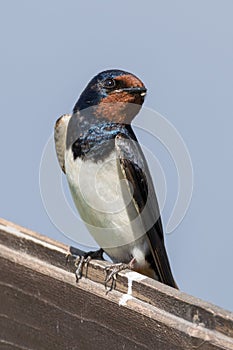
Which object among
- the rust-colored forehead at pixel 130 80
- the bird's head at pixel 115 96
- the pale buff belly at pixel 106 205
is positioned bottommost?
the pale buff belly at pixel 106 205

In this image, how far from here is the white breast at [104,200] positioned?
2.11m

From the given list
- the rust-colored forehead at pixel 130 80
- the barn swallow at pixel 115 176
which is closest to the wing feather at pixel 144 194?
the barn swallow at pixel 115 176

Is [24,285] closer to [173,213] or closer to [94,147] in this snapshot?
[173,213]

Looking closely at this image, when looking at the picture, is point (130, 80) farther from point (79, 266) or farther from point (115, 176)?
point (79, 266)

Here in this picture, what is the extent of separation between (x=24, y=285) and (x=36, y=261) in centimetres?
4

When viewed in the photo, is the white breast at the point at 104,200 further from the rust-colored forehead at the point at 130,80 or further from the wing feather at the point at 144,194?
the rust-colored forehead at the point at 130,80

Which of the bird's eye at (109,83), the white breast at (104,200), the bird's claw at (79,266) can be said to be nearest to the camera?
the bird's claw at (79,266)

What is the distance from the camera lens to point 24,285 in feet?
3.73

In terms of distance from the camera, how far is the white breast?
2.11 meters

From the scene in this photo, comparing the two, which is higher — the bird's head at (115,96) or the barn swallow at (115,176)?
the bird's head at (115,96)

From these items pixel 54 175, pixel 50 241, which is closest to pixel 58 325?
pixel 50 241

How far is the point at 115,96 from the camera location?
7.41 feet

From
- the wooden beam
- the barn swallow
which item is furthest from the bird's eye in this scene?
the wooden beam

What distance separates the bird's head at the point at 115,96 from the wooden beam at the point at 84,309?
3.32ft
